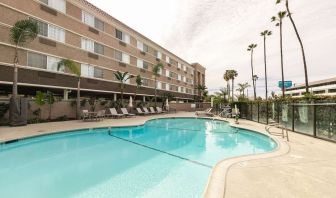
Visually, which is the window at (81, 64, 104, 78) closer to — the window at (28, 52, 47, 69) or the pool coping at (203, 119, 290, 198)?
the window at (28, 52, 47, 69)

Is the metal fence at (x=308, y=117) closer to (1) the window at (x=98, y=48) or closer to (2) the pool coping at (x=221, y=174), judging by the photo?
(2) the pool coping at (x=221, y=174)

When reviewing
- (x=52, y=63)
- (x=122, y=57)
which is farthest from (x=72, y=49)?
(x=122, y=57)

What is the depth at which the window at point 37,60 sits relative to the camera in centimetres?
1678

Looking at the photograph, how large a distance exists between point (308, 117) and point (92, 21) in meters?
24.1

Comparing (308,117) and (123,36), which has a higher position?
(123,36)

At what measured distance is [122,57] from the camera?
28.3m

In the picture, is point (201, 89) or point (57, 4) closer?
point (57, 4)

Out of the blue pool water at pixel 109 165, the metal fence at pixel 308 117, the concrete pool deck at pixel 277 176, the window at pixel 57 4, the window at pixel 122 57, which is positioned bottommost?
the blue pool water at pixel 109 165

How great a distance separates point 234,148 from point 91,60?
65.0 ft

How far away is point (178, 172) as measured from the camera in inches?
252

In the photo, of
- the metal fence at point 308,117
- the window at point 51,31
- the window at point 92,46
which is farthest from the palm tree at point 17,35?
the metal fence at point 308,117

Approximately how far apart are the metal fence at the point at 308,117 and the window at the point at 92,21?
70.8 ft

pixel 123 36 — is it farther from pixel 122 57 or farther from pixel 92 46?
pixel 92 46

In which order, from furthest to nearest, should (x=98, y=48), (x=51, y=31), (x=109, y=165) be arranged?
(x=98, y=48), (x=51, y=31), (x=109, y=165)
